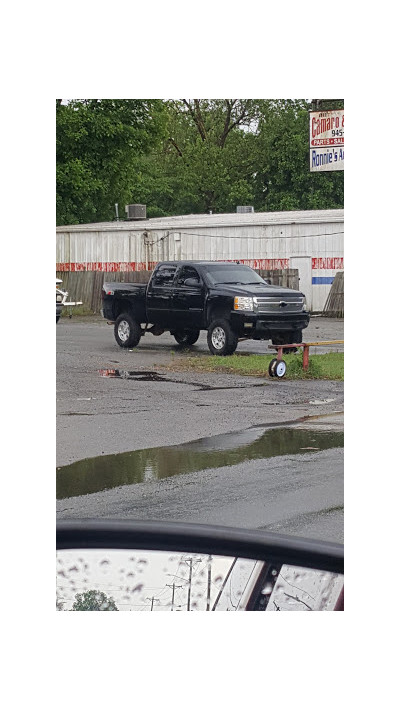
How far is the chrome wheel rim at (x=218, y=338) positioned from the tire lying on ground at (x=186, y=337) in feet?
0.33

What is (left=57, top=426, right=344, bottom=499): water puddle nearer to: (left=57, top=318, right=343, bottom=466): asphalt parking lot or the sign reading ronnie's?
(left=57, top=318, right=343, bottom=466): asphalt parking lot

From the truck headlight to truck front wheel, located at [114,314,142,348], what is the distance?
61cm

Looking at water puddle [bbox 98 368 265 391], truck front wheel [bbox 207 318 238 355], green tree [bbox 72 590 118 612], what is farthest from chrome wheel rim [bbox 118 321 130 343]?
green tree [bbox 72 590 118 612]

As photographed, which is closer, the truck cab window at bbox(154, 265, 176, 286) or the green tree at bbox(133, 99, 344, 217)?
the green tree at bbox(133, 99, 344, 217)

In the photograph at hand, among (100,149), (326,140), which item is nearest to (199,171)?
(100,149)

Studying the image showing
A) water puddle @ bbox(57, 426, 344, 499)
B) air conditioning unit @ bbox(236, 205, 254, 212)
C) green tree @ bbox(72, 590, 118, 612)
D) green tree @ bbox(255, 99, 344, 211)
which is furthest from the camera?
air conditioning unit @ bbox(236, 205, 254, 212)

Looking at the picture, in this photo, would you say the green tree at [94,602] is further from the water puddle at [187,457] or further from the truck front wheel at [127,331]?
the truck front wheel at [127,331]

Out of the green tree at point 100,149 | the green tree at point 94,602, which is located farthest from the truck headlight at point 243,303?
the green tree at point 94,602

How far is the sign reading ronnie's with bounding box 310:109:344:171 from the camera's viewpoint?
4789 mm

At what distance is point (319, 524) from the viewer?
467cm

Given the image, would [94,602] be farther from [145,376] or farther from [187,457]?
[145,376]

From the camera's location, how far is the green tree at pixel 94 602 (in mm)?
4094

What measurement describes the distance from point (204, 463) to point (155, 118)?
1911 millimetres
